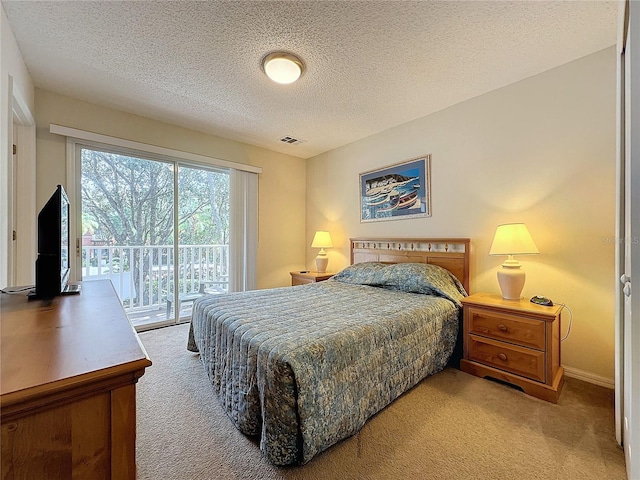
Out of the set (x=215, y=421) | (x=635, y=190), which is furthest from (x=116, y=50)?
(x=635, y=190)

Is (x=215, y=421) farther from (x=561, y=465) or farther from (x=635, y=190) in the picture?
(x=635, y=190)

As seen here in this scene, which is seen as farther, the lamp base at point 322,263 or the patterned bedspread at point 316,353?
the lamp base at point 322,263

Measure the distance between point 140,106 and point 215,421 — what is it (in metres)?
3.11

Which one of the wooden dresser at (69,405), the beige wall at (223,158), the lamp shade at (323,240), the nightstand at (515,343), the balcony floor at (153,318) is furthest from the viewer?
the lamp shade at (323,240)

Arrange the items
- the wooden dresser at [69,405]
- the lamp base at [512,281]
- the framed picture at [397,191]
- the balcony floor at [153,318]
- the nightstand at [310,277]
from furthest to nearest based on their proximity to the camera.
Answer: the nightstand at [310,277], the balcony floor at [153,318], the framed picture at [397,191], the lamp base at [512,281], the wooden dresser at [69,405]

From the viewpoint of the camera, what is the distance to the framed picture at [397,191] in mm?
3117

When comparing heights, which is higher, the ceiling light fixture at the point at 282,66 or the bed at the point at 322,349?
the ceiling light fixture at the point at 282,66

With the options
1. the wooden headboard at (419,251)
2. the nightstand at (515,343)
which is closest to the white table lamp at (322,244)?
the wooden headboard at (419,251)

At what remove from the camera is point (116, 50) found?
207 cm

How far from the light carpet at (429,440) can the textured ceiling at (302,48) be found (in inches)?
98.9

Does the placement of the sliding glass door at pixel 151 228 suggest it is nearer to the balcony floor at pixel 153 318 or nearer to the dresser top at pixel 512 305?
the balcony floor at pixel 153 318

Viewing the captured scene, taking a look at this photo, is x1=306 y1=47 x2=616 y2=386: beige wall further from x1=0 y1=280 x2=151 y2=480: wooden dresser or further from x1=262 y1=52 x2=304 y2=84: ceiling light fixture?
x1=0 y1=280 x2=151 y2=480: wooden dresser

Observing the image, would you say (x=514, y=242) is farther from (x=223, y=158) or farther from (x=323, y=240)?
(x=223, y=158)

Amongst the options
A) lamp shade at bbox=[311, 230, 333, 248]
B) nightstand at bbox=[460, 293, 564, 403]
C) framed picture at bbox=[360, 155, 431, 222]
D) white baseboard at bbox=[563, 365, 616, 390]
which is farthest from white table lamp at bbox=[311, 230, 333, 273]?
white baseboard at bbox=[563, 365, 616, 390]
